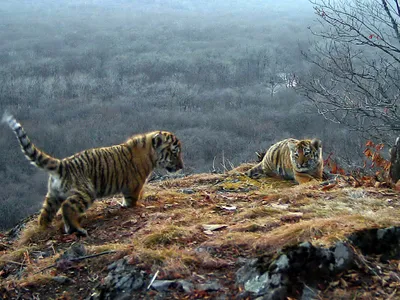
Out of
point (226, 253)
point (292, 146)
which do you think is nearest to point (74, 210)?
point (226, 253)

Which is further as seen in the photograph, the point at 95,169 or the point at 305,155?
the point at 305,155

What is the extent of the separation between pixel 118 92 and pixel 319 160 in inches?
1791

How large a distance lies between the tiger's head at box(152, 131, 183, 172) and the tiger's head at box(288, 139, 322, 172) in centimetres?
297

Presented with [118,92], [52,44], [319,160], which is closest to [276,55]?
[118,92]

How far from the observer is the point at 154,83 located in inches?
2277

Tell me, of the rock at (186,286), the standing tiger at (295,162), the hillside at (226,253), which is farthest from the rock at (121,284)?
the standing tiger at (295,162)

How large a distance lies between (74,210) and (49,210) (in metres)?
0.56

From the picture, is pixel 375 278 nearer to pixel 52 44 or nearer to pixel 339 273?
pixel 339 273

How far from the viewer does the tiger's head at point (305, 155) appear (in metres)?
9.98

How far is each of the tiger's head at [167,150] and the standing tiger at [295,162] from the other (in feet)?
9.77

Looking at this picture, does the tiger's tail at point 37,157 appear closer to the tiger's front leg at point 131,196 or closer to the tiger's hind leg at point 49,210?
the tiger's hind leg at point 49,210

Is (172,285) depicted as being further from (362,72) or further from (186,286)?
(362,72)

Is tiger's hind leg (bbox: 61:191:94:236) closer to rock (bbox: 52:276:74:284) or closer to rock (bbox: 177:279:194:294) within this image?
rock (bbox: 52:276:74:284)

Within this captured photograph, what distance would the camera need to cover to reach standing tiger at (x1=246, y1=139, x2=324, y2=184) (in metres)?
10.0
